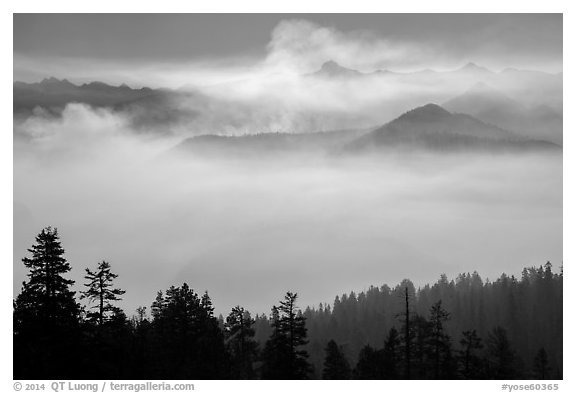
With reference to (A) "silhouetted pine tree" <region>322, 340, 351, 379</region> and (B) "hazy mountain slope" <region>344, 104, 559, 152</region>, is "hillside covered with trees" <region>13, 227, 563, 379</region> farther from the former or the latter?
(B) "hazy mountain slope" <region>344, 104, 559, 152</region>

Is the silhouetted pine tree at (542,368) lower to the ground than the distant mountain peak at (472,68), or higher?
lower

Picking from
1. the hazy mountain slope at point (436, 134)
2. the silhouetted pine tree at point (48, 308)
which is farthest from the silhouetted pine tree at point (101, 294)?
the hazy mountain slope at point (436, 134)

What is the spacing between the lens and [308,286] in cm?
6419

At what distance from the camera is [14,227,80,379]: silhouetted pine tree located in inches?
988

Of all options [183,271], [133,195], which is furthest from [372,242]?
[133,195]

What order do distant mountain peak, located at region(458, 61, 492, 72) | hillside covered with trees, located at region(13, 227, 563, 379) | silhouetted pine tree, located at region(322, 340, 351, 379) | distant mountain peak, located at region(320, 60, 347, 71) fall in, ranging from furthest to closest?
distant mountain peak, located at region(320, 60, 347, 71) < distant mountain peak, located at region(458, 61, 492, 72) < silhouetted pine tree, located at region(322, 340, 351, 379) < hillside covered with trees, located at region(13, 227, 563, 379)

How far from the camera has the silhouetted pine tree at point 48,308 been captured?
25.1 metres

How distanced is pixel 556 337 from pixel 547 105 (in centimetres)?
2255

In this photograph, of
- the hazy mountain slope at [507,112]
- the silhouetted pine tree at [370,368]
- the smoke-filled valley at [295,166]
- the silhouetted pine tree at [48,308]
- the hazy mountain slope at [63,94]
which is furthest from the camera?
the hazy mountain slope at [507,112]

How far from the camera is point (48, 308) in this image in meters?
25.2

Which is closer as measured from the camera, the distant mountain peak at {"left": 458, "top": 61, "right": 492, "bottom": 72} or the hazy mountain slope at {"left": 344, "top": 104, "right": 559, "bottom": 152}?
the distant mountain peak at {"left": 458, "top": 61, "right": 492, "bottom": 72}

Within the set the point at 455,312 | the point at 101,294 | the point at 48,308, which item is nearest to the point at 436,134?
the point at 455,312

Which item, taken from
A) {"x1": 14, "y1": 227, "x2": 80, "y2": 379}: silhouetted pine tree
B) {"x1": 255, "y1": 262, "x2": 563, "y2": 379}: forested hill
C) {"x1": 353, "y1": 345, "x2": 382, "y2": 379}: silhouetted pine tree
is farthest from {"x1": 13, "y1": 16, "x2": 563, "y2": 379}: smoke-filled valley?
{"x1": 14, "y1": 227, "x2": 80, "y2": 379}: silhouetted pine tree

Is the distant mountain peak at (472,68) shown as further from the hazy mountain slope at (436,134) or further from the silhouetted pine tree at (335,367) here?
the silhouetted pine tree at (335,367)
